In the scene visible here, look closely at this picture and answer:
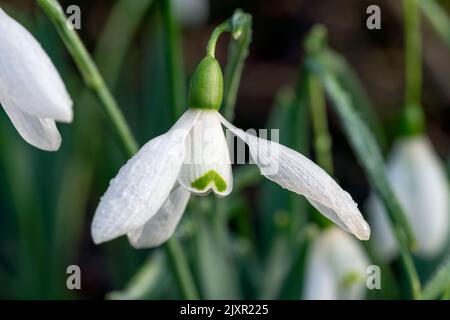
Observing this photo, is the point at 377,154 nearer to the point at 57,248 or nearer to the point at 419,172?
the point at 419,172

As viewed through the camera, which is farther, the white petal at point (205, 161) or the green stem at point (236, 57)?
the green stem at point (236, 57)

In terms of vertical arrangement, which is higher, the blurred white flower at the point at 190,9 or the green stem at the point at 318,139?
the blurred white flower at the point at 190,9

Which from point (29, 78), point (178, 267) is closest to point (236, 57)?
point (178, 267)

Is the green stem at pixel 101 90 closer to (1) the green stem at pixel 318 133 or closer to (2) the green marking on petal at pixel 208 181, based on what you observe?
(2) the green marking on petal at pixel 208 181

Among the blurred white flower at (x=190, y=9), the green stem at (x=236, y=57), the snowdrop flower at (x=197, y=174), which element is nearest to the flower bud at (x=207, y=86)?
the snowdrop flower at (x=197, y=174)

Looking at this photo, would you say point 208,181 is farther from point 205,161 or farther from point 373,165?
point 373,165

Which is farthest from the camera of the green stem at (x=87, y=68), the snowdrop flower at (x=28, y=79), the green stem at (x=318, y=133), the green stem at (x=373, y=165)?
the green stem at (x=318, y=133)
